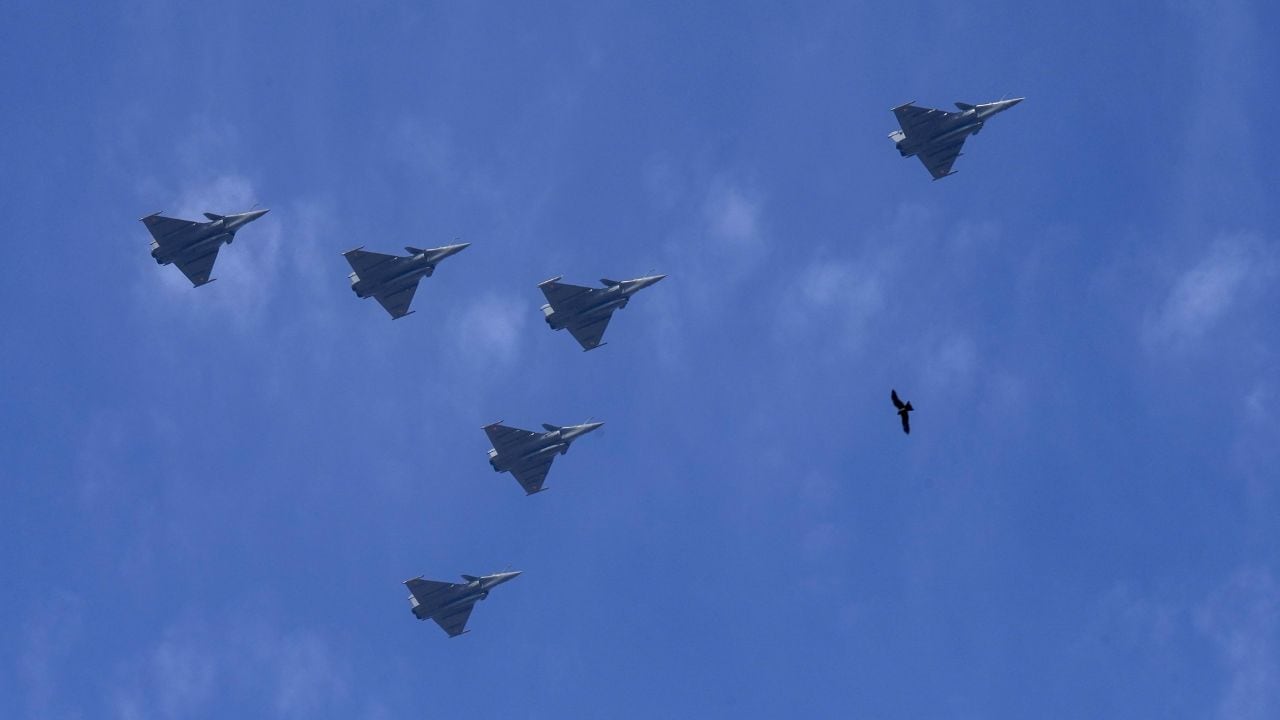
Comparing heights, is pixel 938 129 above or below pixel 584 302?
above

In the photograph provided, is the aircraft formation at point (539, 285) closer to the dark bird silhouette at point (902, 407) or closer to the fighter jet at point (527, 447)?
the fighter jet at point (527, 447)

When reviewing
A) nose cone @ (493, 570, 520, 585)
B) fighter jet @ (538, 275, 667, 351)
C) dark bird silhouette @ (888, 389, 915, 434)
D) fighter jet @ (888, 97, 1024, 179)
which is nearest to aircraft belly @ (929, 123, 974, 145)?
fighter jet @ (888, 97, 1024, 179)

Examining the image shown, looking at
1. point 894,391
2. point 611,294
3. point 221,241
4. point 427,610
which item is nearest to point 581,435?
point 611,294

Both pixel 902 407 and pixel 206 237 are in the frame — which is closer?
pixel 902 407

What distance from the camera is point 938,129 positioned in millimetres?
100625

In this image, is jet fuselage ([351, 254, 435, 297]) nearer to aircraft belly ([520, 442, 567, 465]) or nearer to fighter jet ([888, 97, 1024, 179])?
aircraft belly ([520, 442, 567, 465])

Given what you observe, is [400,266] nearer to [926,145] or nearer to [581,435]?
[581,435]

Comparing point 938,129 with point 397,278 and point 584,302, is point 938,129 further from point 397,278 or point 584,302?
point 397,278

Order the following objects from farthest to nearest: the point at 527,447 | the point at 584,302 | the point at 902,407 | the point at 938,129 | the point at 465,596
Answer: the point at 465,596
the point at 527,447
the point at 584,302
the point at 938,129
the point at 902,407

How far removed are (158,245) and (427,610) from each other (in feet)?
126

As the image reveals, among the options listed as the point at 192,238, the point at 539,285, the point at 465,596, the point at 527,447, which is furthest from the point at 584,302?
the point at 192,238

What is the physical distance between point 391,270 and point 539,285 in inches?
472

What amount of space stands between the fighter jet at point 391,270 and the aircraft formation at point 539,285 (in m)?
0.08

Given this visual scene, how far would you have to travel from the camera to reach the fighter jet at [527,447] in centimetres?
10812
